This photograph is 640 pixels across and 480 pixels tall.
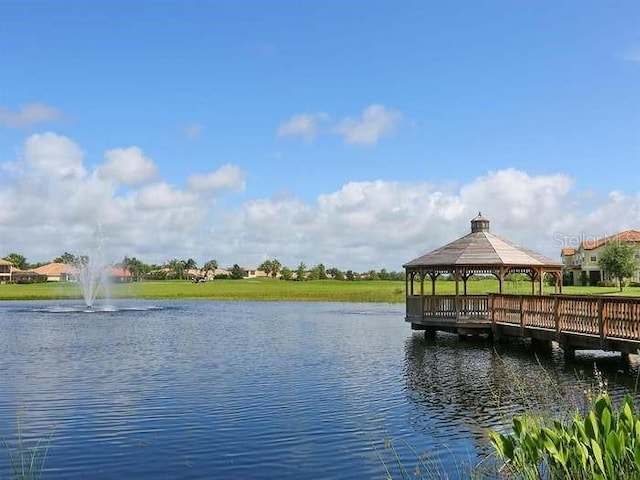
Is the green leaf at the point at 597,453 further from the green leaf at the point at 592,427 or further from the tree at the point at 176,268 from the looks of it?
the tree at the point at 176,268

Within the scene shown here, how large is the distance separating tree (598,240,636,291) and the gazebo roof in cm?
4308

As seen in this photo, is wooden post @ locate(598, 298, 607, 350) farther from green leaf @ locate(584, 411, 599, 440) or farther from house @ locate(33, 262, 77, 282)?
house @ locate(33, 262, 77, 282)

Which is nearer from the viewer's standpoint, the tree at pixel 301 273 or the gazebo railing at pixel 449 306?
the gazebo railing at pixel 449 306

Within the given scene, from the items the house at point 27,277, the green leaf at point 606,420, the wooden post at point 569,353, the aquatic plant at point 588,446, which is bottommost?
the wooden post at point 569,353

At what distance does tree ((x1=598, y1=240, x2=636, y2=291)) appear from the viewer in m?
68.1

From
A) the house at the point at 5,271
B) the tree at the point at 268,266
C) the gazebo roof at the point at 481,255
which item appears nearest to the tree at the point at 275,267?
the tree at the point at 268,266

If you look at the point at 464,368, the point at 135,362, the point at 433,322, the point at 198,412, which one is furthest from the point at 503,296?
the point at 198,412

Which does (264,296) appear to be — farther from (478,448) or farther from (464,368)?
(478,448)

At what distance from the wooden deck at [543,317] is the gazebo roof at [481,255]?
4.79 ft

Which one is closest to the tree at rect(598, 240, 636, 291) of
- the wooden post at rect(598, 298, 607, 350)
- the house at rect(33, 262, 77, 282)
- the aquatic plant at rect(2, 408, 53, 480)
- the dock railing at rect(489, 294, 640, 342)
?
the dock railing at rect(489, 294, 640, 342)

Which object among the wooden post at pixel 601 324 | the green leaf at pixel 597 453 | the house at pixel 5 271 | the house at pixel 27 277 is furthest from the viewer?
the house at pixel 5 271

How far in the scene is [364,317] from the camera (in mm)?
44406

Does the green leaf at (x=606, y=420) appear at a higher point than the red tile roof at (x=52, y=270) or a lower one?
lower

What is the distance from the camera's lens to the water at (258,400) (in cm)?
1020
